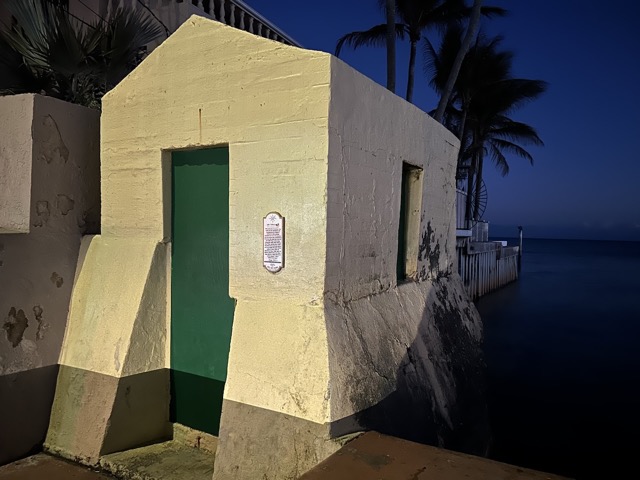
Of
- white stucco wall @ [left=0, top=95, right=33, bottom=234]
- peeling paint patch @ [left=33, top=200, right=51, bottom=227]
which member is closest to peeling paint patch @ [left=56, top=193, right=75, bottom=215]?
peeling paint patch @ [left=33, top=200, right=51, bottom=227]

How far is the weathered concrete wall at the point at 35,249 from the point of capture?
4.39m

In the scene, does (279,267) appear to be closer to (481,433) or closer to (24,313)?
(24,313)

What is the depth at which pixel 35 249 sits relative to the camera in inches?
183

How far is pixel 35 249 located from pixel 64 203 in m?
0.57

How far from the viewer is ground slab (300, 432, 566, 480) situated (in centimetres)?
281

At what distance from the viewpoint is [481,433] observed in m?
6.21

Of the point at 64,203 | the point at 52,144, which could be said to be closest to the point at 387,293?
the point at 64,203

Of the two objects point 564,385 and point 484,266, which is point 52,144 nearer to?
point 564,385

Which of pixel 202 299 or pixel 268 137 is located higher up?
pixel 268 137

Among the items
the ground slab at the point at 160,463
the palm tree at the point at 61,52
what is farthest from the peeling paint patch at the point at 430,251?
the palm tree at the point at 61,52

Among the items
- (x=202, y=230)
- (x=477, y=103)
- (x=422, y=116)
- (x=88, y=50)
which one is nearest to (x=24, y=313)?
(x=202, y=230)

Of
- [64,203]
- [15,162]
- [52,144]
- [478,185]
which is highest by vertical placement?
[478,185]

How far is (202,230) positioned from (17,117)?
7.06 ft

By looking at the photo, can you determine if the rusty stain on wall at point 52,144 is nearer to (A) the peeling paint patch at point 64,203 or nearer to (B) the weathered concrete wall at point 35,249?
(B) the weathered concrete wall at point 35,249
